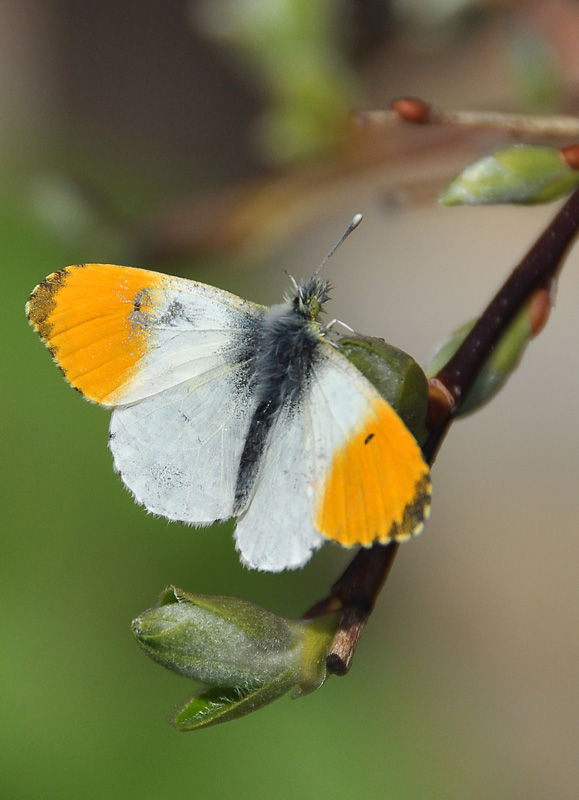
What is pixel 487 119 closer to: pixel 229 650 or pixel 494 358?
pixel 494 358

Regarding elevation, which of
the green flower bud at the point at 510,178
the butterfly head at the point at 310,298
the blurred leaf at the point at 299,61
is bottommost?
the butterfly head at the point at 310,298

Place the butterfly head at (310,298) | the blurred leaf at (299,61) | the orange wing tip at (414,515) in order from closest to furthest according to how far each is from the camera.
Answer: the orange wing tip at (414,515) → the butterfly head at (310,298) → the blurred leaf at (299,61)

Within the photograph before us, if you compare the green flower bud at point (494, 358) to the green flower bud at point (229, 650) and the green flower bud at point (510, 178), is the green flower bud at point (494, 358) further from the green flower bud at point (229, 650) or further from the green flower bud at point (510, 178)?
the green flower bud at point (229, 650)

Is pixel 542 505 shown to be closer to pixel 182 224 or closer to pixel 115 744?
pixel 115 744

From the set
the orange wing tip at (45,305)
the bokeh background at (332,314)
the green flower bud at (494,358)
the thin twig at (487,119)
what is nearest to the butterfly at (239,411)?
the orange wing tip at (45,305)

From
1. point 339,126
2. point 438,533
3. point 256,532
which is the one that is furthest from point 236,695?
point 438,533

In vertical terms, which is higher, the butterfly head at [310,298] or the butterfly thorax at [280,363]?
the butterfly head at [310,298]
